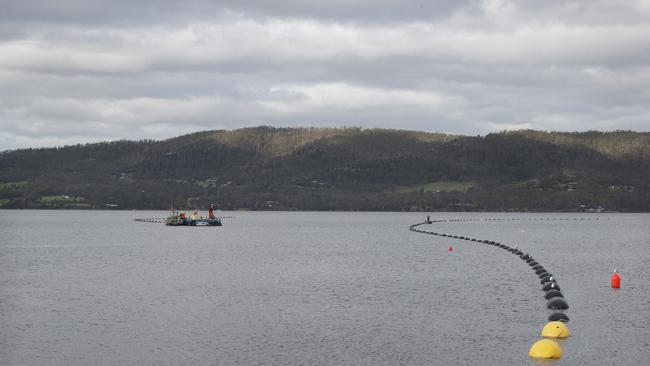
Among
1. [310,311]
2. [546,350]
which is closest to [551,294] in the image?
[310,311]

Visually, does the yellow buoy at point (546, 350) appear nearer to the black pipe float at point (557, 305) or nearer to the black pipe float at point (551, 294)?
the black pipe float at point (557, 305)

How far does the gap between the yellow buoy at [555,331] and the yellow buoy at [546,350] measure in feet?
14.5

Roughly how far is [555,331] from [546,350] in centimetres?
545

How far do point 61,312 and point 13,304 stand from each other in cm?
614

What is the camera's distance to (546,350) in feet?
136

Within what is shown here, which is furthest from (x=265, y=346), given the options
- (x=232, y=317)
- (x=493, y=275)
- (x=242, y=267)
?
(x=242, y=267)

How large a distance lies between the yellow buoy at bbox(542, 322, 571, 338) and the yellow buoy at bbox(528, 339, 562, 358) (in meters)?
4.41

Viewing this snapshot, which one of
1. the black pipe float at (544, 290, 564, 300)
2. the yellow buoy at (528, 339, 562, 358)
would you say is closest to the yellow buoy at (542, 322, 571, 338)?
the yellow buoy at (528, 339, 562, 358)

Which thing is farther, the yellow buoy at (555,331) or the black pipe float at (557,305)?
the black pipe float at (557,305)

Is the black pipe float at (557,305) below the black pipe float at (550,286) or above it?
below

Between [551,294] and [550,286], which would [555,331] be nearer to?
[551,294]

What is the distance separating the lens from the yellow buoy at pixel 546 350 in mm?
41344

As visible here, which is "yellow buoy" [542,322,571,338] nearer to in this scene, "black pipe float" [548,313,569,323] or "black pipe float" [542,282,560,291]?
"black pipe float" [548,313,569,323]

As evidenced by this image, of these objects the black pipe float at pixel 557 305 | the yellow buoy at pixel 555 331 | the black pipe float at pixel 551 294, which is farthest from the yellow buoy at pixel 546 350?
the black pipe float at pixel 551 294
